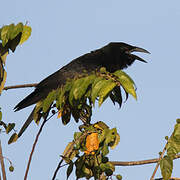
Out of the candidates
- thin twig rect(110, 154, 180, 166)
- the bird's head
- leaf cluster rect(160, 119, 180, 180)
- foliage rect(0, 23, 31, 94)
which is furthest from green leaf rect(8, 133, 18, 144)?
the bird's head

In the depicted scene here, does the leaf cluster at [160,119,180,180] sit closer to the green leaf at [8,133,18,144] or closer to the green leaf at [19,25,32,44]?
the green leaf at [19,25,32,44]

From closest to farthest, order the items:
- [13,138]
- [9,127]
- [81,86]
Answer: [81,86] < [9,127] < [13,138]

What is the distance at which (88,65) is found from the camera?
20.8 ft

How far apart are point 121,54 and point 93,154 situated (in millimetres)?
4662

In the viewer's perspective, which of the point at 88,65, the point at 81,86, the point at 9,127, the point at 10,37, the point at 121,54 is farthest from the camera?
the point at 121,54

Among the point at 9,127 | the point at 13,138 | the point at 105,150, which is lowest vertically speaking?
the point at 105,150

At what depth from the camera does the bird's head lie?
6.98 metres

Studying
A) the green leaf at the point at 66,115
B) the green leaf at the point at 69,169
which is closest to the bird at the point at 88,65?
the green leaf at the point at 66,115

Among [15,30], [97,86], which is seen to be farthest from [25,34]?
[97,86]

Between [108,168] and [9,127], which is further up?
[9,127]

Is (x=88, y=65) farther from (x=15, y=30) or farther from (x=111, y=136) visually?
(x=111, y=136)

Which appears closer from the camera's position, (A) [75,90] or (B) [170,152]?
(B) [170,152]

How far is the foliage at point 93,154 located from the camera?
261 cm

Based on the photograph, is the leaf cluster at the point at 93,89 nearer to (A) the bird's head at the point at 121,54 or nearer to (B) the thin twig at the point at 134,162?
(B) the thin twig at the point at 134,162
